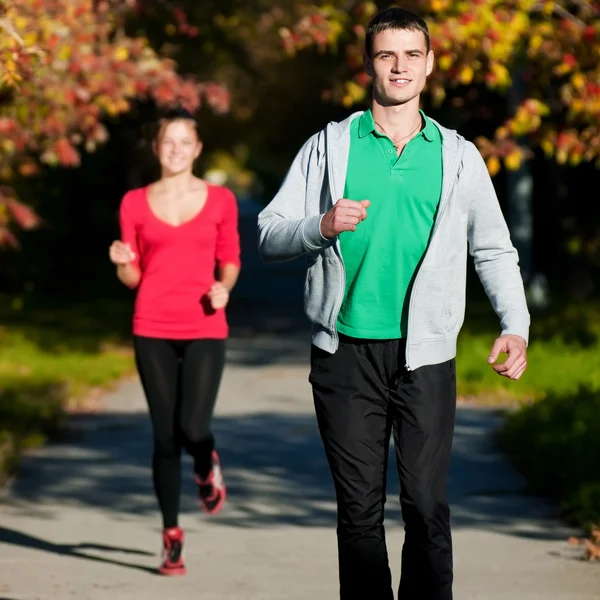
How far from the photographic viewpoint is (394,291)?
4.63 metres

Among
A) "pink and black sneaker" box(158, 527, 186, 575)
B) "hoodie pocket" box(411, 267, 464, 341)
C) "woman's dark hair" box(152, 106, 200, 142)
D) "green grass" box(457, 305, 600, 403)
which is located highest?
"woman's dark hair" box(152, 106, 200, 142)

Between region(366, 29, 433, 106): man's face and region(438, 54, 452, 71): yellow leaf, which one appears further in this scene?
region(438, 54, 452, 71): yellow leaf

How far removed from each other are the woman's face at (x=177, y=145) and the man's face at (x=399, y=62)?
223 centimetres

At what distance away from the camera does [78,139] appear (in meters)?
12.9

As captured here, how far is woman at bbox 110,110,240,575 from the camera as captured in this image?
670cm

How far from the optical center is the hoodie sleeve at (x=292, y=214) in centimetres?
448

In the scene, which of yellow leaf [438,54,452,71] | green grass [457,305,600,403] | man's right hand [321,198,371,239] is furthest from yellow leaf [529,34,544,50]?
man's right hand [321,198,371,239]

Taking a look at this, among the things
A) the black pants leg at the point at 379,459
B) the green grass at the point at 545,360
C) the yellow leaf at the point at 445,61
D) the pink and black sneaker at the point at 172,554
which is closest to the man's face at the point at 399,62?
the black pants leg at the point at 379,459

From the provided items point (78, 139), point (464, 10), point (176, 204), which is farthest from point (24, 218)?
point (176, 204)

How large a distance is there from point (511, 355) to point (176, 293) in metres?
2.47

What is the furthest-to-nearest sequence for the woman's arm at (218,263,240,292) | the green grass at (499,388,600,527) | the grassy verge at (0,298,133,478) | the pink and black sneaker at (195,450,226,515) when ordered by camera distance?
the grassy verge at (0,298,133,478)
the green grass at (499,388,600,527)
the pink and black sneaker at (195,450,226,515)
the woman's arm at (218,263,240,292)

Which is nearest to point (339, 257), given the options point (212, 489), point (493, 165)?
point (212, 489)

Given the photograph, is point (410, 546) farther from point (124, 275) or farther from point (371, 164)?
point (124, 275)

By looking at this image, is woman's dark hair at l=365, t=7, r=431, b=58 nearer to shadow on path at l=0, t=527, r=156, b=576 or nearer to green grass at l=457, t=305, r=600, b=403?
shadow on path at l=0, t=527, r=156, b=576
